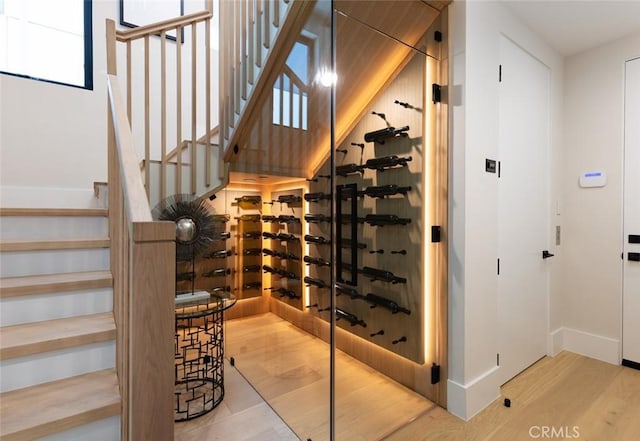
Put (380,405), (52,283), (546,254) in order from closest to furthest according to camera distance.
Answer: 1. (52,283)
2. (380,405)
3. (546,254)

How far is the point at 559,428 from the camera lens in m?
1.75

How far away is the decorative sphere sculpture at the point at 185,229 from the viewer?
79.0 inches

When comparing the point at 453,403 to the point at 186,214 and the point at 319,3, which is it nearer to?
the point at 186,214

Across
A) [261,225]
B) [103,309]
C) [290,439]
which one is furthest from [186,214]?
[290,439]

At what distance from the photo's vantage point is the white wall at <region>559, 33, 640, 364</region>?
98.5 inches

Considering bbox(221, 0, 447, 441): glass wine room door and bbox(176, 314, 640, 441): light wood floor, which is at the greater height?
bbox(221, 0, 447, 441): glass wine room door

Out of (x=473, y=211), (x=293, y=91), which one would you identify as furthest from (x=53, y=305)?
(x=473, y=211)

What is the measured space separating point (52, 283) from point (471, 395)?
2.26 metres

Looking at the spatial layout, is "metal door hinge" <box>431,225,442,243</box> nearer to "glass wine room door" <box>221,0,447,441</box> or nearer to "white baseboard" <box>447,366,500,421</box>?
"glass wine room door" <box>221,0,447,441</box>

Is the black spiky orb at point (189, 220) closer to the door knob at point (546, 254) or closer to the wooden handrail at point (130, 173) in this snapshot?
the wooden handrail at point (130, 173)

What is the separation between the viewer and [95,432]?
117cm

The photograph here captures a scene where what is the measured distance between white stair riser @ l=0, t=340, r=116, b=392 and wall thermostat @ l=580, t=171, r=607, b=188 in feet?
11.4

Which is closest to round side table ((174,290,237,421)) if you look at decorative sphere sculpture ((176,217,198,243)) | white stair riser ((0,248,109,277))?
decorative sphere sculpture ((176,217,198,243))

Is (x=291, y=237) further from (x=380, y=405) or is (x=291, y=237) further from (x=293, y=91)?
(x=380, y=405)
